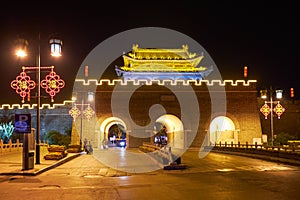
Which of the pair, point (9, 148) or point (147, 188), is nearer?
point (147, 188)

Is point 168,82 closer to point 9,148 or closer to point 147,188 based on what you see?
point 9,148

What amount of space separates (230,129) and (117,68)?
15956 millimetres

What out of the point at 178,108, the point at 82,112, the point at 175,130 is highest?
the point at 178,108

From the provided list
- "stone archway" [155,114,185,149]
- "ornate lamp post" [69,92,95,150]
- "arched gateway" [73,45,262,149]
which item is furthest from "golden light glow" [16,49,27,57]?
"stone archway" [155,114,185,149]

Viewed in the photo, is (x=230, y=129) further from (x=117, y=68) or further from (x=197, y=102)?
(x=117, y=68)

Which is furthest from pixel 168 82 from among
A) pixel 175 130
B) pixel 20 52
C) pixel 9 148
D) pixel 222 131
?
pixel 20 52

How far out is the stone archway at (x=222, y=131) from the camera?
132 ft

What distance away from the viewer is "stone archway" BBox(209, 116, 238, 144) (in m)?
40.3

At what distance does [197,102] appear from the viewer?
131ft

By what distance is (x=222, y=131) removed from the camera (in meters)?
42.8

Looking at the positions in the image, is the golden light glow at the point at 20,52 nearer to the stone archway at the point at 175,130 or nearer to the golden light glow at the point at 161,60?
the stone archway at the point at 175,130

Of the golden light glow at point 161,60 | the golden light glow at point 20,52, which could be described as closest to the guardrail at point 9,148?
the golden light glow at point 20,52

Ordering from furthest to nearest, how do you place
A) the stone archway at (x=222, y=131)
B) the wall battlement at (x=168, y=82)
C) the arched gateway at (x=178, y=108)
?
the stone archway at (x=222, y=131) → the wall battlement at (x=168, y=82) → the arched gateway at (x=178, y=108)

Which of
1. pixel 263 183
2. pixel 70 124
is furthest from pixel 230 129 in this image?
pixel 263 183
